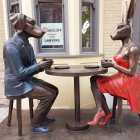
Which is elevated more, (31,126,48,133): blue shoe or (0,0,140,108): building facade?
(0,0,140,108): building facade

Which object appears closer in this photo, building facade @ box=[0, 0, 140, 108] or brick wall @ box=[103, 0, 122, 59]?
building facade @ box=[0, 0, 140, 108]

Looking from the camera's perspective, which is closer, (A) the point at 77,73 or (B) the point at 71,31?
(A) the point at 77,73

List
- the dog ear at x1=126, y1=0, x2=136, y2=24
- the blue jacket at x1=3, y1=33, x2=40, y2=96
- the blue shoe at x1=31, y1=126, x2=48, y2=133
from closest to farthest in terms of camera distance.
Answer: the blue jacket at x1=3, y1=33, x2=40, y2=96 → the dog ear at x1=126, y1=0, x2=136, y2=24 → the blue shoe at x1=31, y1=126, x2=48, y2=133

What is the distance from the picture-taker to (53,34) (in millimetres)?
4219

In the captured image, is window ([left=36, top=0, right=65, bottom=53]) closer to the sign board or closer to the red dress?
the sign board

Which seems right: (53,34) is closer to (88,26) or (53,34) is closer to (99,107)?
(88,26)

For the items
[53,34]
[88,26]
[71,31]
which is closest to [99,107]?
[71,31]

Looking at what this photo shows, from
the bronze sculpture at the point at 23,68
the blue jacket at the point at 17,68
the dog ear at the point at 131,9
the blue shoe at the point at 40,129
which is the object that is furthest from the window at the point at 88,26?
the blue shoe at the point at 40,129

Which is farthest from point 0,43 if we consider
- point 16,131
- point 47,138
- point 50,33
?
point 47,138

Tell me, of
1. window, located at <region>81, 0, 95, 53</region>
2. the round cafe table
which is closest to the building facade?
window, located at <region>81, 0, 95, 53</region>

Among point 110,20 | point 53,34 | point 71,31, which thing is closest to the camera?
point 71,31

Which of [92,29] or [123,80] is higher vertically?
[92,29]

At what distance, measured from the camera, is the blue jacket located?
2836 millimetres

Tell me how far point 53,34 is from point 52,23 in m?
0.19
